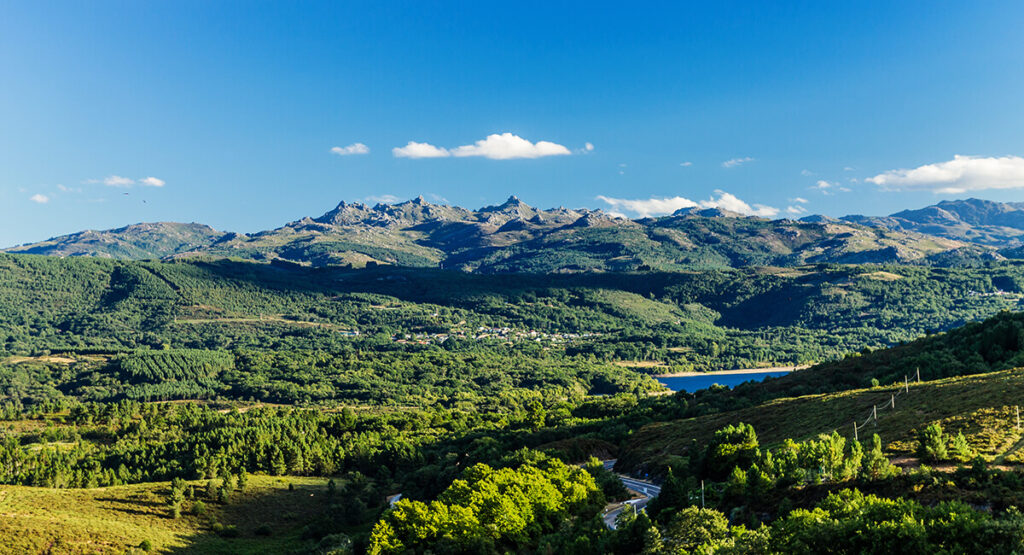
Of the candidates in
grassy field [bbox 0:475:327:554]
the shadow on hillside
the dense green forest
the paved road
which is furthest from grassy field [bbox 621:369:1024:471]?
grassy field [bbox 0:475:327:554]

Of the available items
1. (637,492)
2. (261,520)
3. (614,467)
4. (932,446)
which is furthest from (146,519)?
(932,446)

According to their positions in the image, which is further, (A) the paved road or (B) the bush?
(A) the paved road

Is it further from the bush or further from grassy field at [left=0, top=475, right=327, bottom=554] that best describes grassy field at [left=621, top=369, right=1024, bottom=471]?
grassy field at [left=0, top=475, right=327, bottom=554]

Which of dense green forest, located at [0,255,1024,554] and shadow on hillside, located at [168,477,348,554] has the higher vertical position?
dense green forest, located at [0,255,1024,554]

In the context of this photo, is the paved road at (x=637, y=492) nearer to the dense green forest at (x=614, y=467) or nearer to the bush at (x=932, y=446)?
the dense green forest at (x=614, y=467)

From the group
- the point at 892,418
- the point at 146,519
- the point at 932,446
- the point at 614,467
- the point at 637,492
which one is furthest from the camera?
the point at 146,519

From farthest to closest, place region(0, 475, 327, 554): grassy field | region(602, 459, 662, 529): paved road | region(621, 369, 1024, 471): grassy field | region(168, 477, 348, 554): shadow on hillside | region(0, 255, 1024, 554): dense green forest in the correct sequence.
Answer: region(168, 477, 348, 554): shadow on hillside, region(0, 475, 327, 554): grassy field, region(602, 459, 662, 529): paved road, region(621, 369, 1024, 471): grassy field, region(0, 255, 1024, 554): dense green forest

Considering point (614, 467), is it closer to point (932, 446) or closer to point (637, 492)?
point (637, 492)
